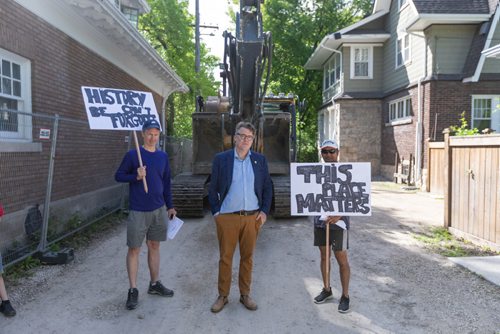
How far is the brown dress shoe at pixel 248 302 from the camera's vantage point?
4.36 meters

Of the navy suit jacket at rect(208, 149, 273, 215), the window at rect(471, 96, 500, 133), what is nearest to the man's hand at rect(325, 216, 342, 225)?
the navy suit jacket at rect(208, 149, 273, 215)

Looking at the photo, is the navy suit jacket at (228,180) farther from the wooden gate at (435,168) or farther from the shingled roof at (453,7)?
the shingled roof at (453,7)

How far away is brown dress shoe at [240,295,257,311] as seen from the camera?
436 cm

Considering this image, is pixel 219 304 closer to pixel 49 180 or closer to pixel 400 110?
pixel 49 180

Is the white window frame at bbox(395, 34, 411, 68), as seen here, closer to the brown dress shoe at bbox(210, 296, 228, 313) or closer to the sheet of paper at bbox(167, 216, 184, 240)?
the sheet of paper at bbox(167, 216, 184, 240)

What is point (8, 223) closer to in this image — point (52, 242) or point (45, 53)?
point (52, 242)

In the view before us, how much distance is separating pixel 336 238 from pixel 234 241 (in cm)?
103

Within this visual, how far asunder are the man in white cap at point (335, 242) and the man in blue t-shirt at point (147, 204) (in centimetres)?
162

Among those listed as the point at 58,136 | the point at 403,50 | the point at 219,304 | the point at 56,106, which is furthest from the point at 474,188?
the point at 403,50

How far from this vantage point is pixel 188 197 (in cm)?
886

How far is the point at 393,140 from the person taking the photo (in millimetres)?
18656

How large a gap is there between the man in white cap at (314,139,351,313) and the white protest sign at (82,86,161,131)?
87.7 inches

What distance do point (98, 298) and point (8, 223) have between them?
2.04 meters

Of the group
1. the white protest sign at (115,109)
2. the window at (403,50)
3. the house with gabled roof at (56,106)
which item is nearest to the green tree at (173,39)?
the window at (403,50)
